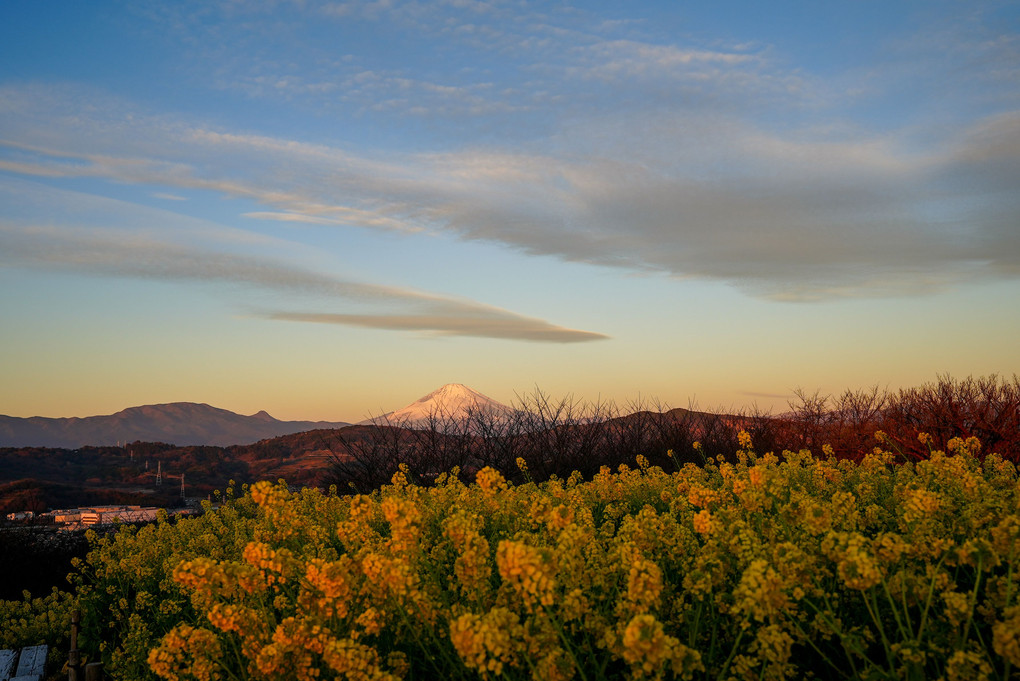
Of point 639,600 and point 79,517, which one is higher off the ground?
point 639,600

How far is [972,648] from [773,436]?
18.4 metres

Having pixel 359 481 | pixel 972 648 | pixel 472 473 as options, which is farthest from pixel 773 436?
pixel 972 648

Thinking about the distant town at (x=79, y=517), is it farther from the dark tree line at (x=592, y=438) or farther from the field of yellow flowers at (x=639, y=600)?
Answer: the field of yellow flowers at (x=639, y=600)

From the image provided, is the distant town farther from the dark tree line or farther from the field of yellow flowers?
the field of yellow flowers

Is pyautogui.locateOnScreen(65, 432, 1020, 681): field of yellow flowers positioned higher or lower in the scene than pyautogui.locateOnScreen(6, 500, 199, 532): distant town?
higher

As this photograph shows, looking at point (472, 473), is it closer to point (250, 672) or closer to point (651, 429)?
point (651, 429)

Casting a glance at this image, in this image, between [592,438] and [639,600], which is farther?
[592,438]

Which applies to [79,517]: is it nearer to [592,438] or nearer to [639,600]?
[592,438]

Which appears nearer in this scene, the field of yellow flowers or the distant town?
the field of yellow flowers

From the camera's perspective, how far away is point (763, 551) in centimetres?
387

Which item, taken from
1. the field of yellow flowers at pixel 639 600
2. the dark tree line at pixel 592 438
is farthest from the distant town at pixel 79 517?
the field of yellow flowers at pixel 639 600

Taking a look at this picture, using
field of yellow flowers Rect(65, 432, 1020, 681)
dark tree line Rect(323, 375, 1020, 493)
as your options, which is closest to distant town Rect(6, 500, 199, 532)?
dark tree line Rect(323, 375, 1020, 493)

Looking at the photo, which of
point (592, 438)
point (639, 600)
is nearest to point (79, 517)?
point (592, 438)

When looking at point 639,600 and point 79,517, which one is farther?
point 79,517
